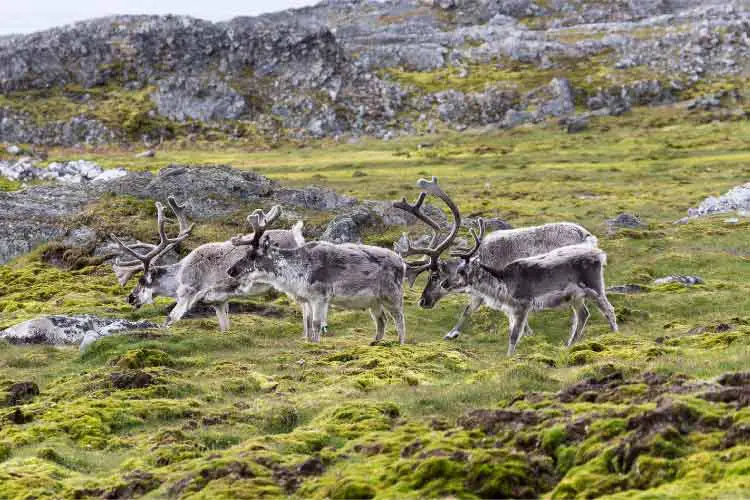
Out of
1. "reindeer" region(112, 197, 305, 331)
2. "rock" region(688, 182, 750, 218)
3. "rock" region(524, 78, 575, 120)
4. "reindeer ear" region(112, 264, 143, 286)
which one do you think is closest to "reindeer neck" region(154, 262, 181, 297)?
"reindeer" region(112, 197, 305, 331)

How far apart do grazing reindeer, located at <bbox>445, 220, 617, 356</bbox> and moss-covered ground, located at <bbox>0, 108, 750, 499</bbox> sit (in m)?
1.24

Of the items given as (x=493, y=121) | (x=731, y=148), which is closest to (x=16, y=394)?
(x=731, y=148)

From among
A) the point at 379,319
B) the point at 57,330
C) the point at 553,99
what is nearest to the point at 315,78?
the point at 553,99

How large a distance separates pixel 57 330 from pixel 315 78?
99.5m

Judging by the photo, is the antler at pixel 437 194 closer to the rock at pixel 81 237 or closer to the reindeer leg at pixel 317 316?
the reindeer leg at pixel 317 316

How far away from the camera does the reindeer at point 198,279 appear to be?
1070 inches

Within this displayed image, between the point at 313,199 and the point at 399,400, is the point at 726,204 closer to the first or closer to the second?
the point at 313,199

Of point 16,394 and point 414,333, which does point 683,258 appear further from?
point 16,394

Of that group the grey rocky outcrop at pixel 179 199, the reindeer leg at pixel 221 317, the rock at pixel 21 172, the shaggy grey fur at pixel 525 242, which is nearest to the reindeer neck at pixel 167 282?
the reindeer leg at pixel 221 317

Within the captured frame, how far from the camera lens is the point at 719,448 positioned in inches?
411

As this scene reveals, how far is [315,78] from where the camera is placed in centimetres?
12256

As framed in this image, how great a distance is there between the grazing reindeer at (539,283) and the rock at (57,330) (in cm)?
1102

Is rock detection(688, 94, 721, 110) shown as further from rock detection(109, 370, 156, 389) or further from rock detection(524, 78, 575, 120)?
rock detection(109, 370, 156, 389)

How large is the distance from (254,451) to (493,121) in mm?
103847
